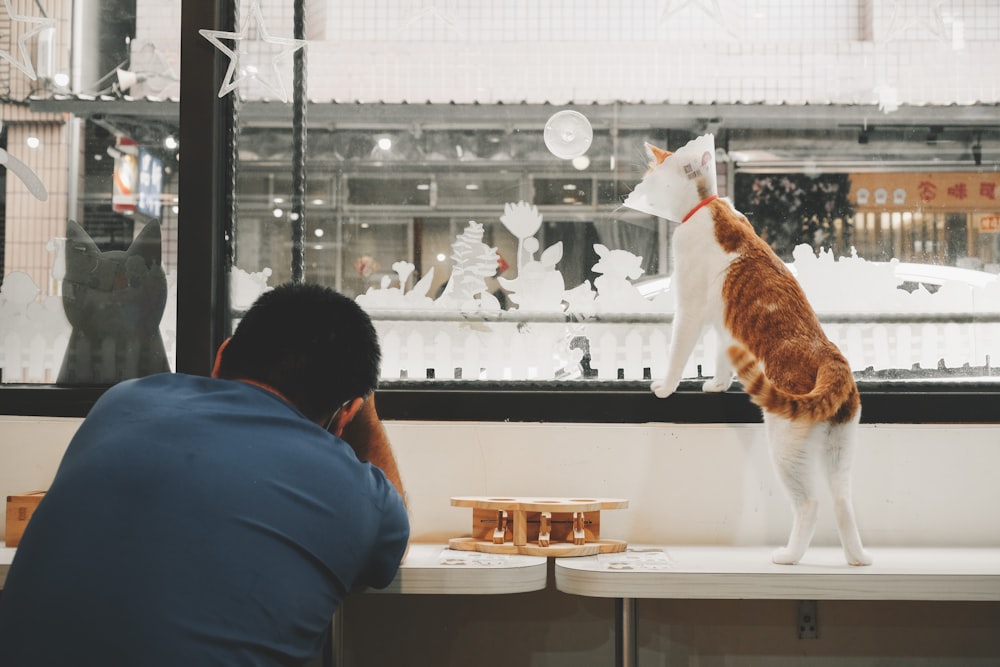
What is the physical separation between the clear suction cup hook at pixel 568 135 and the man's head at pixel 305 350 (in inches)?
42.8

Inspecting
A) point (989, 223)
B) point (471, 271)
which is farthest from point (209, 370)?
point (989, 223)


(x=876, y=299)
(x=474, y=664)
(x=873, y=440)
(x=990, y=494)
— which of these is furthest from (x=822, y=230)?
(x=474, y=664)

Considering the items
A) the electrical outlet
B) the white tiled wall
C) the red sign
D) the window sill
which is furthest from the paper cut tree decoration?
the red sign

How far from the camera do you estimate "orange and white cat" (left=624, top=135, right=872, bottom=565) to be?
5.29ft

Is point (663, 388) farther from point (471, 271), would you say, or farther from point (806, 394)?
point (471, 271)

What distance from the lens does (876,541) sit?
2.02 metres

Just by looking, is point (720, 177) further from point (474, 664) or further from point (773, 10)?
point (474, 664)

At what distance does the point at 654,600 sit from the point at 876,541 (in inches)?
20.1

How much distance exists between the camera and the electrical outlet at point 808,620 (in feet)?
6.66

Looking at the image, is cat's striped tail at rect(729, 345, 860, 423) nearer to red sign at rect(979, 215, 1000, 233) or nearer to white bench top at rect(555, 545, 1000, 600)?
white bench top at rect(555, 545, 1000, 600)

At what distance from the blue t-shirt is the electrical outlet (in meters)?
1.27

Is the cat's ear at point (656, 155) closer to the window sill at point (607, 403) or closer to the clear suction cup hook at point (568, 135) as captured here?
the clear suction cup hook at point (568, 135)

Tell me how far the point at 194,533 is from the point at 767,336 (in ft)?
3.57

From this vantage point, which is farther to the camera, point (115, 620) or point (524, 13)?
point (524, 13)
